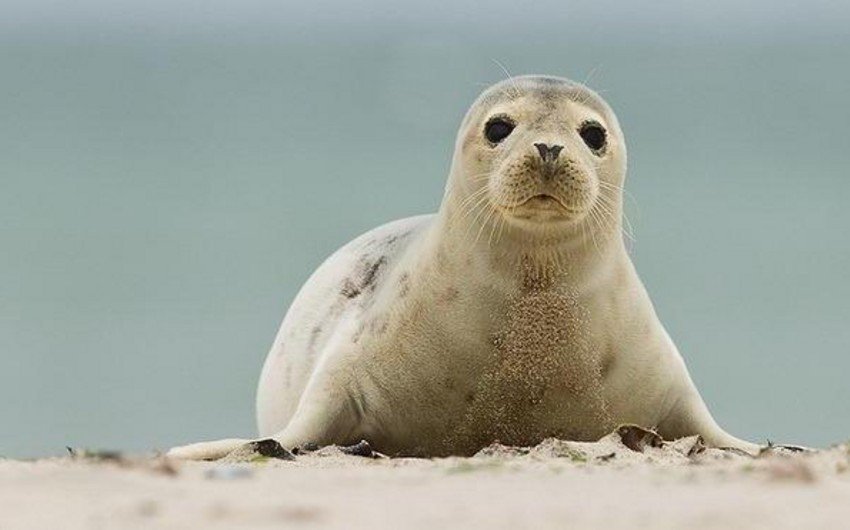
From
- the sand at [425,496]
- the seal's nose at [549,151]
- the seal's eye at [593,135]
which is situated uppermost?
the seal's eye at [593,135]

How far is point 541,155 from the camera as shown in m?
9.69

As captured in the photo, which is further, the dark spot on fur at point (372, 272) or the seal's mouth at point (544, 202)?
the dark spot on fur at point (372, 272)

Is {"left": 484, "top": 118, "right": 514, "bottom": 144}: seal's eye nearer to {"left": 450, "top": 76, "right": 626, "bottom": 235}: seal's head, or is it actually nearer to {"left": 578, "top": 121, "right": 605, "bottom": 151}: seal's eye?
{"left": 450, "top": 76, "right": 626, "bottom": 235}: seal's head

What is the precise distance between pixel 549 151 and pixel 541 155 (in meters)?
0.04

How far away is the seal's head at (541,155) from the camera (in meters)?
9.73

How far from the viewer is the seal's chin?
9750 mm

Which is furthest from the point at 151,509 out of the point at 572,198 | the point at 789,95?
the point at 789,95

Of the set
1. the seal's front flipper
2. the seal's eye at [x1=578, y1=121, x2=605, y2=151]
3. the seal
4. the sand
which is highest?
the seal's eye at [x1=578, y1=121, x2=605, y2=151]

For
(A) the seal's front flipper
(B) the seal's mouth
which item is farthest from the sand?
(B) the seal's mouth

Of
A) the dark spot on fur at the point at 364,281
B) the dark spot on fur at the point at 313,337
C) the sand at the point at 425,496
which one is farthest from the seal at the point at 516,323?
the sand at the point at 425,496

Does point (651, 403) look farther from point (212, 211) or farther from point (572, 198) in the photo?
point (212, 211)

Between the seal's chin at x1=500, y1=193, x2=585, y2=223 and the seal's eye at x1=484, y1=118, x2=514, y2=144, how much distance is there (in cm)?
47

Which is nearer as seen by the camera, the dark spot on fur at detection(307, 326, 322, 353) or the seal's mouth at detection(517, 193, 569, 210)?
the seal's mouth at detection(517, 193, 569, 210)

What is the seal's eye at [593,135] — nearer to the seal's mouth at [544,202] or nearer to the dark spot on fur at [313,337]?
the seal's mouth at [544,202]
